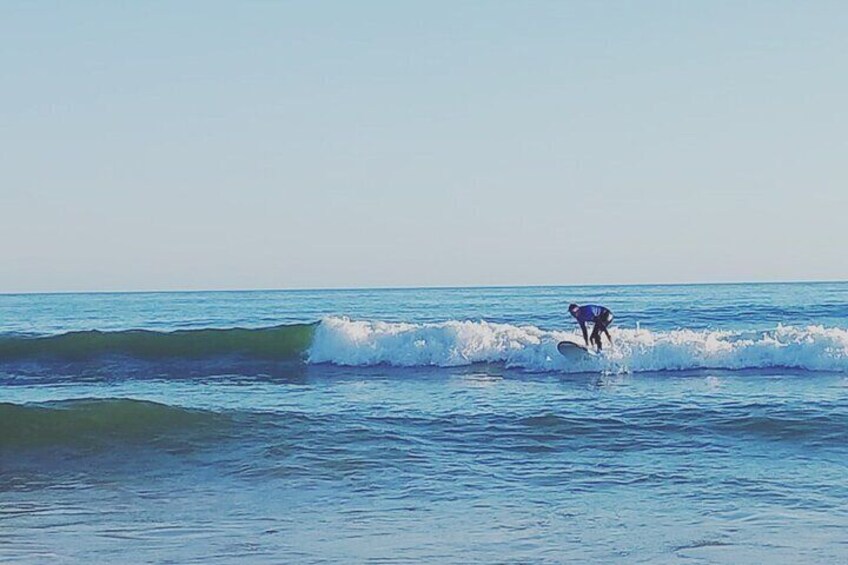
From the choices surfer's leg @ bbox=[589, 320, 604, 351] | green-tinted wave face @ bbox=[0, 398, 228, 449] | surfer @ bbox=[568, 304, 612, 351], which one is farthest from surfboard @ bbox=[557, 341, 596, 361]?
green-tinted wave face @ bbox=[0, 398, 228, 449]

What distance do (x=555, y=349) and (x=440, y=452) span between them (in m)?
9.66

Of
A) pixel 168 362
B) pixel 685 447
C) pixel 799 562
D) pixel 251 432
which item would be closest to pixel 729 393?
pixel 685 447

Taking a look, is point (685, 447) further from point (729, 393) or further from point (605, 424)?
point (729, 393)

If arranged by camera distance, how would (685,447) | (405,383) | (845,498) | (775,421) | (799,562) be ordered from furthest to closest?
(405,383) < (775,421) < (685,447) < (845,498) < (799,562)

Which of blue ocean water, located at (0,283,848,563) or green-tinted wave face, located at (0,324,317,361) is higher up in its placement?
green-tinted wave face, located at (0,324,317,361)

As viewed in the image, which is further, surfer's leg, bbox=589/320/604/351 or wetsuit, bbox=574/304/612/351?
surfer's leg, bbox=589/320/604/351

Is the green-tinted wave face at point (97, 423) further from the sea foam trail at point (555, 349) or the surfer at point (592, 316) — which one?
the sea foam trail at point (555, 349)

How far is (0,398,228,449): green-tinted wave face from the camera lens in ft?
44.8

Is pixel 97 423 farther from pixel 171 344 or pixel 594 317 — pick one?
pixel 171 344

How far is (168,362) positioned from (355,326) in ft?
13.3

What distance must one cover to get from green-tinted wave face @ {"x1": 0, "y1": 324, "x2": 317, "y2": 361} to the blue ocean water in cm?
50

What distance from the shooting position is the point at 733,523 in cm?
870

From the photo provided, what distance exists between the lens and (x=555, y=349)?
71.2 feet

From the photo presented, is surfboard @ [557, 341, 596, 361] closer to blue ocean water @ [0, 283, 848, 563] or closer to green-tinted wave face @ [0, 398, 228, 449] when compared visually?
blue ocean water @ [0, 283, 848, 563]
